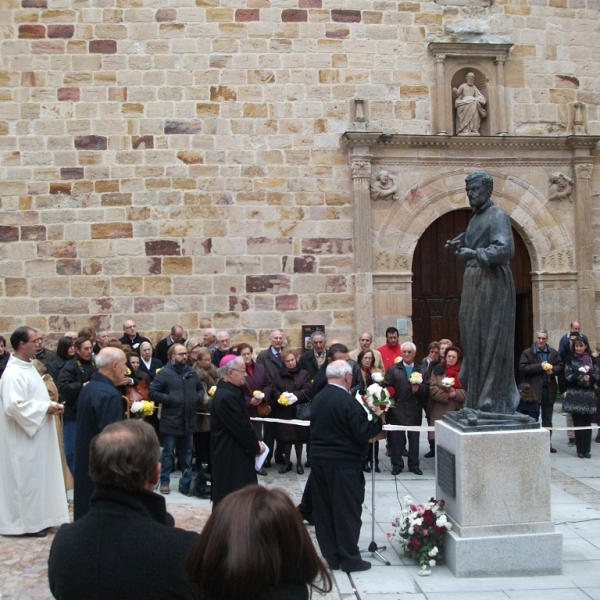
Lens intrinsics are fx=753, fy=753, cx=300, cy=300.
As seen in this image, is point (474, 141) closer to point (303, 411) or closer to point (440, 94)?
point (440, 94)

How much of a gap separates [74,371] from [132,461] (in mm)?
5597

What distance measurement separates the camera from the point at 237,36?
12055 mm

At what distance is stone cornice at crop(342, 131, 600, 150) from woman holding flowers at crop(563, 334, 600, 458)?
4.27m

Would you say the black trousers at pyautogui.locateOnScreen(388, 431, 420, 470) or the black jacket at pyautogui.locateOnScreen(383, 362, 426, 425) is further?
the black jacket at pyautogui.locateOnScreen(383, 362, 426, 425)

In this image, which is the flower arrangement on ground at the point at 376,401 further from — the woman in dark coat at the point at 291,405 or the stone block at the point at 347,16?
the stone block at the point at 347,16

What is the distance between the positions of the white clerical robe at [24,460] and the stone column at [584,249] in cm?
903

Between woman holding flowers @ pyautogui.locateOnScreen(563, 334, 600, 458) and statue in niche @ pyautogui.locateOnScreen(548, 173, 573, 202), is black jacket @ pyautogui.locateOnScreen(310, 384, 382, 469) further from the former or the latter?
statue in niche @ pyautogui.locateOnScreen(548, 173, 573, 202)

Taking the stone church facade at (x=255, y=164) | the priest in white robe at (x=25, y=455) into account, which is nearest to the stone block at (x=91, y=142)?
the stone church facade at (x=255, y=164)

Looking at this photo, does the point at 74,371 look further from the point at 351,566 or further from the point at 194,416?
the point at 351,566

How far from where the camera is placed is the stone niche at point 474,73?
12.3 meters

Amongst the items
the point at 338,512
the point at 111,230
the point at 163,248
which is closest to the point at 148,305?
the point at 163,248

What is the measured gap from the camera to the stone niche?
40.5 feet

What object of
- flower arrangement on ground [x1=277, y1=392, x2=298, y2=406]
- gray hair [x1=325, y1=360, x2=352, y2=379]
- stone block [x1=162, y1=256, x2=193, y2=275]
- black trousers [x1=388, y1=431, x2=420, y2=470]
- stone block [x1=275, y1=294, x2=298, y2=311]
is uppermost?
stone block [x1=162, y1=256, x2=193, y2=275]

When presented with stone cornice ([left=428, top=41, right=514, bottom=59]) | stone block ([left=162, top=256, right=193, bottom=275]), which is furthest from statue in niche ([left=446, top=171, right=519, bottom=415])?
stone cornice ([left=428, top=41, right=514, bottom=59])
